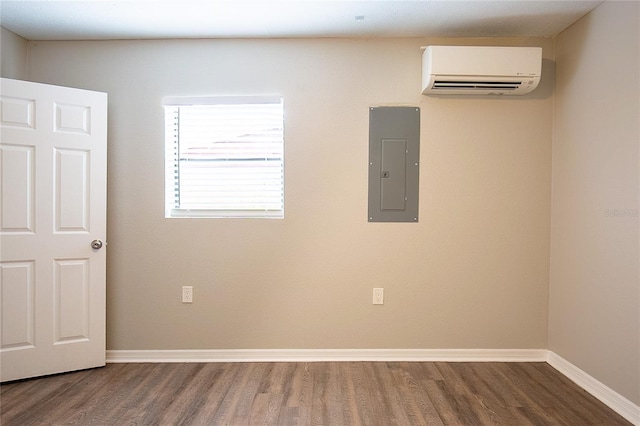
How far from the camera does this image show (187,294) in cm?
312

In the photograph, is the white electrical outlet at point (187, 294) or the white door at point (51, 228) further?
the white electrical outlet at point (187, 294)

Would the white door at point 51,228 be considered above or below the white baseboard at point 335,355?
above

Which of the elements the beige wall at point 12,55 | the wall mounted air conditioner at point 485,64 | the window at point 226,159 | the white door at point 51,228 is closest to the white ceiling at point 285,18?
the beige wall at point 12,55

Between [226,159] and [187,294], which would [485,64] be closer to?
[226,159]

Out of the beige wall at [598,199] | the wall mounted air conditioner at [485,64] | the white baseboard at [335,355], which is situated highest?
the wall mounted air conditioner at [485,64]

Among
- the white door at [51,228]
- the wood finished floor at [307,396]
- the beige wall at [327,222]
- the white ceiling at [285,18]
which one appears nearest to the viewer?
the wood finished floor at [307,396]

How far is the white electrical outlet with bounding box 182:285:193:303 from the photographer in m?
3.12

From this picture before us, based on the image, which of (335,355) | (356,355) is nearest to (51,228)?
(335,355)

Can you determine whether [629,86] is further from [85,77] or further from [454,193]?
[85,77]

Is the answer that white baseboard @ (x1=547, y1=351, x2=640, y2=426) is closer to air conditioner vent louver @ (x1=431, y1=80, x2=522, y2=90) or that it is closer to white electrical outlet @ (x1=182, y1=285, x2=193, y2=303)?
air conditioner vent louver @ (x1=431, y1=80, x2=522, y2=90)

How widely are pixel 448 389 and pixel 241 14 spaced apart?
2905mm

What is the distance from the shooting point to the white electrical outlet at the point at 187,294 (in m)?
3.12

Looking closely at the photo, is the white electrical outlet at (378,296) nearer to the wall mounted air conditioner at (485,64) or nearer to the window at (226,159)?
the window at (226,159)

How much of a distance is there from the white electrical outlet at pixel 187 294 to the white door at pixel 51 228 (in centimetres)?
58
